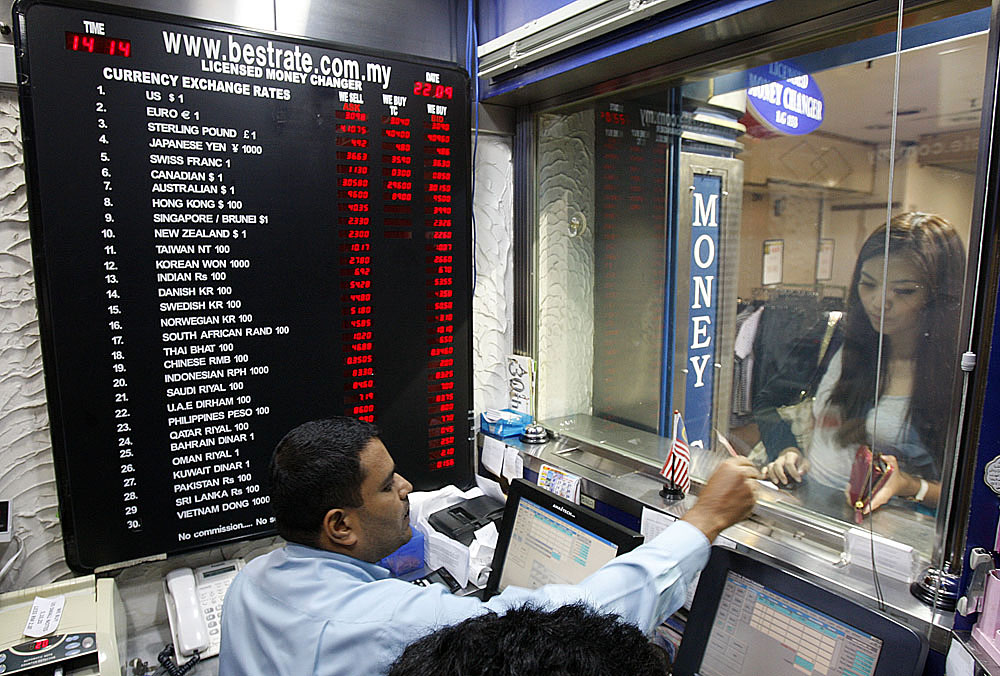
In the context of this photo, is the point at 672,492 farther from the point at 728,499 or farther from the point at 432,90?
the point at 432,90

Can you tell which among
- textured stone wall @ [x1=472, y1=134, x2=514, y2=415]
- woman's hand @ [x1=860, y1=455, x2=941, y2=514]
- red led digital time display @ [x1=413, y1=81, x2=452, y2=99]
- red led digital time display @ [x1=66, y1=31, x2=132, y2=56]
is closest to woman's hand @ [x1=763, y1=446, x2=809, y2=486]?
woman's hand @ [x1=860, y1=455, x2=941, y2=514]

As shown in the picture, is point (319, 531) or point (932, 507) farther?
point (932, 507)

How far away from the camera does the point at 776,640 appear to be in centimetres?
110

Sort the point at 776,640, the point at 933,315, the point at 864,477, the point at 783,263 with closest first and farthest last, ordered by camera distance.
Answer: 1. the point at 776,640
2. the point at 933,315
3. the point at 864,477
4. the point at 783,263

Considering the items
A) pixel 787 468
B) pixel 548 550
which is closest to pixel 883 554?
pixel 787 468

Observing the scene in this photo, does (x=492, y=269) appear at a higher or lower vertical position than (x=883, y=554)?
higher

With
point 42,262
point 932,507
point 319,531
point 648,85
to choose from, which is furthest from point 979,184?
point 42,262

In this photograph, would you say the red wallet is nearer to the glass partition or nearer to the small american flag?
the glass partition

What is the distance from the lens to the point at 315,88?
5.48 feet

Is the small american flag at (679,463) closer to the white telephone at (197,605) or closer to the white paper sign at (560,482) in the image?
the white paper sign at (560,482)

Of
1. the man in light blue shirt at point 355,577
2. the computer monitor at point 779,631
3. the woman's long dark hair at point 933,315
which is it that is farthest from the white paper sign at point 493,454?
the woman's long dark hair at point 933,315

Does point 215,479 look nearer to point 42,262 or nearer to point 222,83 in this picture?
point 42,262

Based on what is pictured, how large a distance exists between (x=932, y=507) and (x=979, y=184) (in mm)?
652

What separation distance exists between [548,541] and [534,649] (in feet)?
2.90
